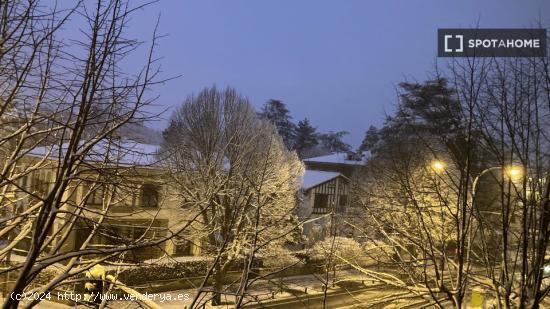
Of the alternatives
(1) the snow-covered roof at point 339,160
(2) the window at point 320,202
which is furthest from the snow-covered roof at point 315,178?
(1) the snow-covered roof at point 339,160

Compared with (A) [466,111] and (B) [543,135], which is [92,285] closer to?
(A) [466,111]

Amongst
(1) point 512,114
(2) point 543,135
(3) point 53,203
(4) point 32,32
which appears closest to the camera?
(3) point 53,203

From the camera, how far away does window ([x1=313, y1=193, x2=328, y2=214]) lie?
4006 cm

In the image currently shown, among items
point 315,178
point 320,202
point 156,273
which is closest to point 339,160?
point 315,178

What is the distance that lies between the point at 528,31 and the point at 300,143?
62043mm

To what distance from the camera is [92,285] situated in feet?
23.7

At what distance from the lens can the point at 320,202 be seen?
4034 cm

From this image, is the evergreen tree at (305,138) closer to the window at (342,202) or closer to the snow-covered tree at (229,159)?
the window at (342,202)

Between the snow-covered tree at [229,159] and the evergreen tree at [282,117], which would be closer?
the snow-covered tree at [229,159]

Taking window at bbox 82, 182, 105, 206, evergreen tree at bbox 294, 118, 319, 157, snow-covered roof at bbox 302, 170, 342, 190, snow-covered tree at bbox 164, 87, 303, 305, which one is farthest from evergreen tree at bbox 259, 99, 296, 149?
window at bbox 82, 182, 105, 206

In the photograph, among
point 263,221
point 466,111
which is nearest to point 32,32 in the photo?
point 466,111

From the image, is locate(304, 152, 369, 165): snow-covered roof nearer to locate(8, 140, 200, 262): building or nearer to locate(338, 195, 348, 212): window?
locate(338, 195, 348, 212): window

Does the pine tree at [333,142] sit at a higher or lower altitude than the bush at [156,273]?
higher

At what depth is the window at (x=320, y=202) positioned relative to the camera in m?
40.1
